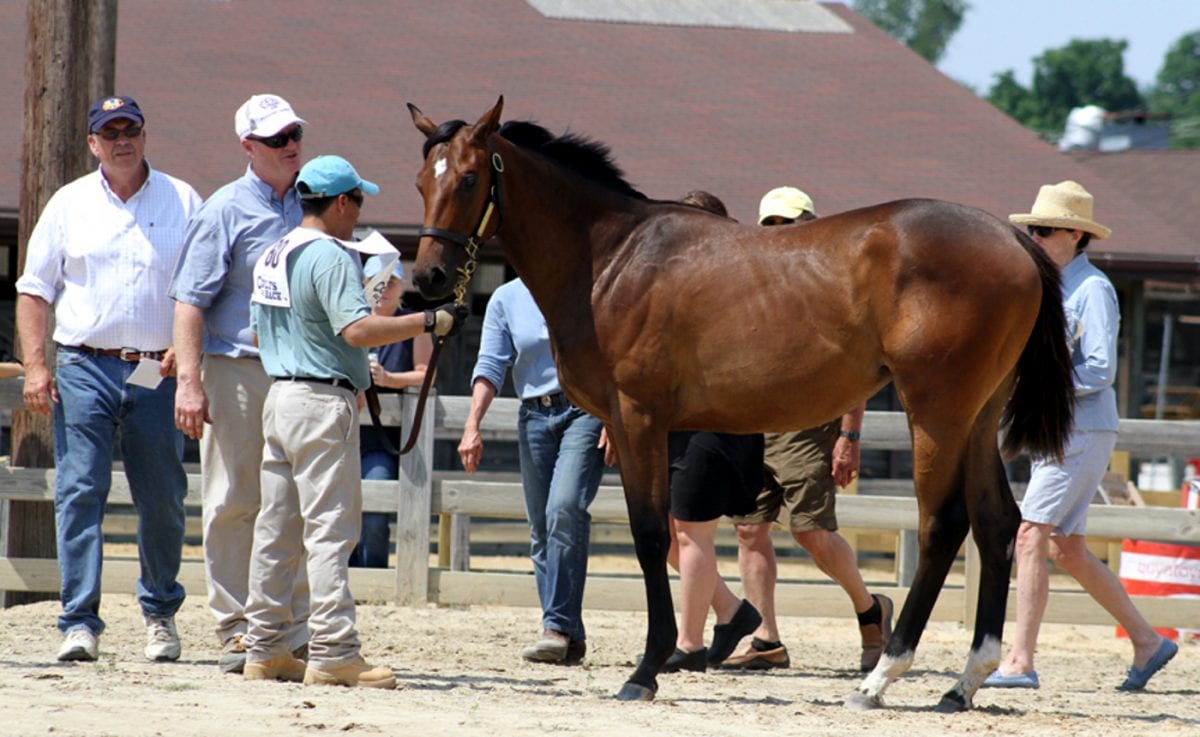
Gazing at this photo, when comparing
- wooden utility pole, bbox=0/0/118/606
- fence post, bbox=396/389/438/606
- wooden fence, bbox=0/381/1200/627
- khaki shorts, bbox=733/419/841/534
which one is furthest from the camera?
fence post, bbox=396/389/438/606

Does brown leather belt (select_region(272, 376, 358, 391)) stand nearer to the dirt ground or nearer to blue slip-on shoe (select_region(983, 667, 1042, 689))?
the dirt ground

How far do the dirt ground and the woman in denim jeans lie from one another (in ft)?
0.75

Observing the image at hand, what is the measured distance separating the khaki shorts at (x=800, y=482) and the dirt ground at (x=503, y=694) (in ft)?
2.34

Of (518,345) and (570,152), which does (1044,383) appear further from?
(518,345)

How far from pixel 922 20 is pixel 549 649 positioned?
72011 mm

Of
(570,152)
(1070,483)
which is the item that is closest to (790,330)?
(570,152)

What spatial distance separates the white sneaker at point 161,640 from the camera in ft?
21.9

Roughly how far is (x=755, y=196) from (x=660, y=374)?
27.6 ft

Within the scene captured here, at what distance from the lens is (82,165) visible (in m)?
8.39

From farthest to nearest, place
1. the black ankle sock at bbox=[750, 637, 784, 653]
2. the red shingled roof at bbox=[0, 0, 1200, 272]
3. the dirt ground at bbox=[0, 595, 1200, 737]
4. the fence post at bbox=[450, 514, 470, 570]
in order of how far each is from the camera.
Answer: the red shingled roof at bbox=[0, 0, 1200, 272] < the fence post at bbox=[450, 514, 470, 570] < the black ankle sock at bbox=[750, 637, 784, 653] < the dirt ground at bbox=[0, 595, 1200, 737]

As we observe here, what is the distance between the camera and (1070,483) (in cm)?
672

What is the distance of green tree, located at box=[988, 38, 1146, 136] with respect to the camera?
75000mm

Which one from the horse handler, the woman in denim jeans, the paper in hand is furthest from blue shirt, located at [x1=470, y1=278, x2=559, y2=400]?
the paper in hand

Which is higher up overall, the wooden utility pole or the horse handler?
the wooden utility pole
